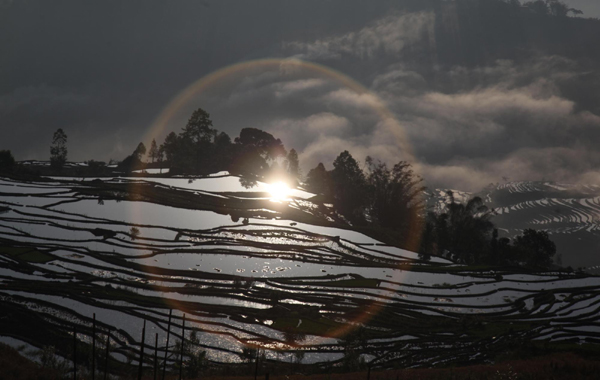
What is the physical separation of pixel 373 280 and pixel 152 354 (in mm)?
21189

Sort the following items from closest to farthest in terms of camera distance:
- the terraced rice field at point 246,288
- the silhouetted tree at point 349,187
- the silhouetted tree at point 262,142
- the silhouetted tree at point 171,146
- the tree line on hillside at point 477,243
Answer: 1. the terraced rice field at point 246,288
2. the tree line on hillside at point 477,243
3. the silhouetted tree at point 349,187
4. the silhouetted tree at point 171,146
5. the silhouetted tree at point 262,142

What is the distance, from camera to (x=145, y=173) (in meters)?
76.7

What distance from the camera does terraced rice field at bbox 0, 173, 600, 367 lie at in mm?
24125

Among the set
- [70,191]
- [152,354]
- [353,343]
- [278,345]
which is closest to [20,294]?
[152,354]

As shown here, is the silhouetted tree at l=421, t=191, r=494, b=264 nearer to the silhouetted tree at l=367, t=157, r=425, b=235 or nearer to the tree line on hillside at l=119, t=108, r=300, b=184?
the silhouetted tree at l=367, t=157, r=425, b=235

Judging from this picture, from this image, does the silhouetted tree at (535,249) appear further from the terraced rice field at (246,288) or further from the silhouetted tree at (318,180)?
the silhouetted tree at (318,180)

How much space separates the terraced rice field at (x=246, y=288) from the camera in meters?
24.1

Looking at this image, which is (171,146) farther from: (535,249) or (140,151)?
(535,249)

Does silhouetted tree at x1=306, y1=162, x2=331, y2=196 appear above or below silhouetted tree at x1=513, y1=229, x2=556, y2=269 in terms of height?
above

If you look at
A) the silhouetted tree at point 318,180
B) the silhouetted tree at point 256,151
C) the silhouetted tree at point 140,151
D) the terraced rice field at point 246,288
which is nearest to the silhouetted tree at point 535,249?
the terraced rice field at point 246,288

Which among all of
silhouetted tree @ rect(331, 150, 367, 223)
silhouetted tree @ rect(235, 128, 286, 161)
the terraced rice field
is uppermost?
silhouetted tree @ rect(235, 128, 286, 161)

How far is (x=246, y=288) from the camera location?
32.7m

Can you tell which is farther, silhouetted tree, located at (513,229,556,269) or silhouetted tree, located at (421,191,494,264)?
silhouetted tree, located at (421,191,494,264)

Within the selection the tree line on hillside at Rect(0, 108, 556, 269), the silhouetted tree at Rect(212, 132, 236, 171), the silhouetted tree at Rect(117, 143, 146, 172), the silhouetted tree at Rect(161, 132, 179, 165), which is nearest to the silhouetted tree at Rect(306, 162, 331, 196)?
the tree line on hillside at Rect(0, 108, 556, 269)
